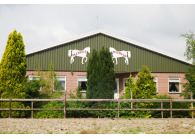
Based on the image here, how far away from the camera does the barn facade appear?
2300 centimetres

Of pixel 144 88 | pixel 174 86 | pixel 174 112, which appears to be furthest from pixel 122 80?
pixel 174 112

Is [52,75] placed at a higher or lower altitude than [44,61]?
lower

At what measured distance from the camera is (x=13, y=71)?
53.2 ft

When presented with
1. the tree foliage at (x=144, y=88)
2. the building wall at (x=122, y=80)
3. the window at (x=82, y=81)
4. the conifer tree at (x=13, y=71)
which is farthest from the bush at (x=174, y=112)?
the conifer tree at (x=13, y=71)

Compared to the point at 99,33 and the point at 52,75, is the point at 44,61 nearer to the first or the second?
the point at 52,75

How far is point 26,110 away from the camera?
628 inches

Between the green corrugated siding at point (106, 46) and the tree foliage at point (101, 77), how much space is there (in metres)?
6.32

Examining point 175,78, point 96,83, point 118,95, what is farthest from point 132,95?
point 175,78

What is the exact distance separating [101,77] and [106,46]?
24.9 feet

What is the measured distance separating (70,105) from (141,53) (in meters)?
10.4

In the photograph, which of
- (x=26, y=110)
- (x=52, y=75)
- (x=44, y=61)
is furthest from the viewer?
(x=44, y=61)

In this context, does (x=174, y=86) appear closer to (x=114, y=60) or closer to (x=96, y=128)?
(x=114, y=60)

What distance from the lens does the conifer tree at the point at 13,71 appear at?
1609 centimetres

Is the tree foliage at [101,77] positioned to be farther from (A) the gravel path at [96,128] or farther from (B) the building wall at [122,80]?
(B) the building wall at [122,80]
